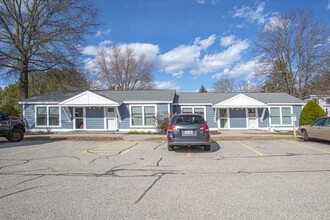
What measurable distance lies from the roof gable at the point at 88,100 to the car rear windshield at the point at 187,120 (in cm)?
1012

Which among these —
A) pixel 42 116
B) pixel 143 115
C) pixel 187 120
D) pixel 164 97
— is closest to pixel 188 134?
pixel 187 120

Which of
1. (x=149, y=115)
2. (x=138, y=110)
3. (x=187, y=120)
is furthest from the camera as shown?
(x=138, y=110)

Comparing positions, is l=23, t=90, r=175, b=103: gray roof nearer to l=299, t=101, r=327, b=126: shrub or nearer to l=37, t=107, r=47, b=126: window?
l=37, t=107, r=47, b=126: window

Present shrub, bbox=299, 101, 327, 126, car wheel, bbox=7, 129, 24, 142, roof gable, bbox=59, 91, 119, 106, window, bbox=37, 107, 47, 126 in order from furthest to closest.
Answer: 1. window, bbox=37, 107, 47, 126
2. roof gable, bbox=59, 91, 119, 106
3. shrub, bbox=299, 101, 327, 126
4. car wheel, bbox=7, 129, 24, 142

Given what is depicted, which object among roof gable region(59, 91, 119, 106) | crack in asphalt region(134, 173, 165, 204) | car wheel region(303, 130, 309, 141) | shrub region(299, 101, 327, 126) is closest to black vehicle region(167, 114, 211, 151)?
crack in asphalt region(134, 173, 165, 204)

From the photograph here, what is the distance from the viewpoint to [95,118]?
734 inches

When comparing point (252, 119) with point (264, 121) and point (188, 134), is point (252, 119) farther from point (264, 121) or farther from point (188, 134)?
point (188, 134)

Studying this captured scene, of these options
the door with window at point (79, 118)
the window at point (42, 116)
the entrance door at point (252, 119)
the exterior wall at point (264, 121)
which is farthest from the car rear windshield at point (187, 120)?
the window at point (42, 116)

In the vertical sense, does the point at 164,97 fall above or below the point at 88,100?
above

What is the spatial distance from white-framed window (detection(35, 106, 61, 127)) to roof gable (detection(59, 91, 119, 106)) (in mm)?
2119

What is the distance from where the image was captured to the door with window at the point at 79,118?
741 inches

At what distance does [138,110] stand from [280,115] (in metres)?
13.6

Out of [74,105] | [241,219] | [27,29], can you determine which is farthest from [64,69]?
[241,219]

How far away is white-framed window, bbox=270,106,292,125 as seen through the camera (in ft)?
64.9
